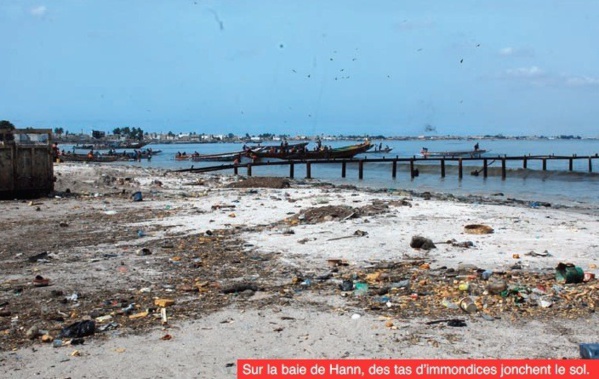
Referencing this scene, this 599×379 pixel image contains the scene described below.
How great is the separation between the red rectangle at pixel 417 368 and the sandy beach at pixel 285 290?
6.5 inches

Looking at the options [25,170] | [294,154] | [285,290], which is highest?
[25,170]

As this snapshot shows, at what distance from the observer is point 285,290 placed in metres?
6.75

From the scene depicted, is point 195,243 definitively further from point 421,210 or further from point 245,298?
point 421,210

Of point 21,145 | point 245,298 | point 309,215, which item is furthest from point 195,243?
point 21,145

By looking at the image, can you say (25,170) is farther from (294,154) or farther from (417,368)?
(294,154)

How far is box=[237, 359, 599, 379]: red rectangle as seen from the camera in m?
4.21

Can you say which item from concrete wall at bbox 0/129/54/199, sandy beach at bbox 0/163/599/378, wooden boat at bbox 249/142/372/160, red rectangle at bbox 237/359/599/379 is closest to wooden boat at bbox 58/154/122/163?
wooden boat at bbox 249/142/372/160

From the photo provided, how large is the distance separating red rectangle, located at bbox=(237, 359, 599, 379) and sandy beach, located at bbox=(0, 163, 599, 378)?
0.16 m

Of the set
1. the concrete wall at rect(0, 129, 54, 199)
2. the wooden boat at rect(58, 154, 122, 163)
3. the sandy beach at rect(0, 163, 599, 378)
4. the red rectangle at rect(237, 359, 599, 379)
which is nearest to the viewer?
the red rectangle at rect(237, 359, 599, 379)

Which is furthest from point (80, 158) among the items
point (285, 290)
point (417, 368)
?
point (417, 368)

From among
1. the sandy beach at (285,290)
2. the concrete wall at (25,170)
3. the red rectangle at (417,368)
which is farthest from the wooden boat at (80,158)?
the red rectangle at (417,368)

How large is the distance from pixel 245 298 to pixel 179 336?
132cm

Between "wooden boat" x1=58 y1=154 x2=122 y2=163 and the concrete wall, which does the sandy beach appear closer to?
the concrete wall

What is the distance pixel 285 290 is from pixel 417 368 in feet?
8.67
